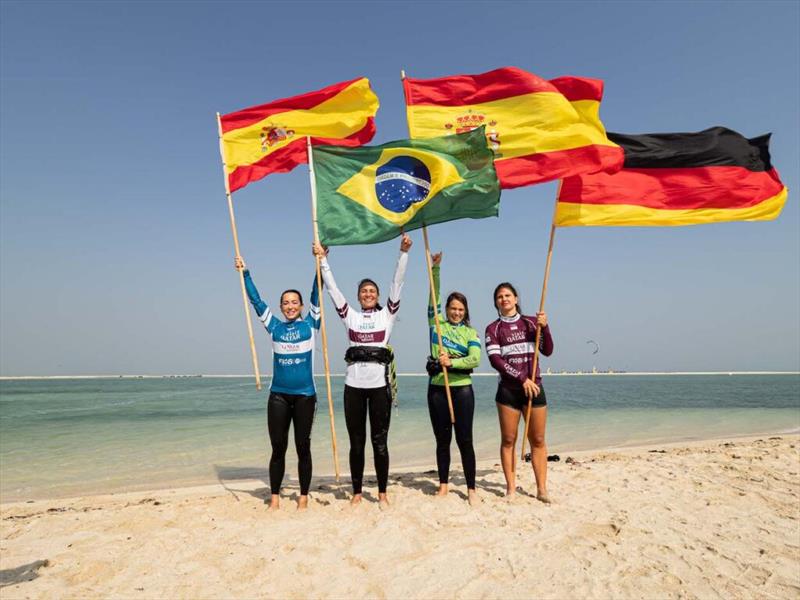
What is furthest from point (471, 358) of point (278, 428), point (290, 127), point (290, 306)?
point (290, 127)

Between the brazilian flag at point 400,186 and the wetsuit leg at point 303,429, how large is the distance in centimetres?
196

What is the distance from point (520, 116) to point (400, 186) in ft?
6.30

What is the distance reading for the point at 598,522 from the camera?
4375 millimetres

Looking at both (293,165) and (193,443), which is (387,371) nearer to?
(293,165)

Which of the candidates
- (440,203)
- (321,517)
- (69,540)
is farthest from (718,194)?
(69,540)

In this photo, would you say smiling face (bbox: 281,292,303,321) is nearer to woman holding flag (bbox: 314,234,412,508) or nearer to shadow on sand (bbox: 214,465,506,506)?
woman holding flag (bbox: 314,234,412,508)

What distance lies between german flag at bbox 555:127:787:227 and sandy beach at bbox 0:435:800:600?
3.46m

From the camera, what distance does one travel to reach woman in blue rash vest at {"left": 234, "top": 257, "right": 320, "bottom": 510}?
487cm

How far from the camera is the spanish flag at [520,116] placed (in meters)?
5.79

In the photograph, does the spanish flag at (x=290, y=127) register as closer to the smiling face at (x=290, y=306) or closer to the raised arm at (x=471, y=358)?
the smiling face at (x=290, y=306)

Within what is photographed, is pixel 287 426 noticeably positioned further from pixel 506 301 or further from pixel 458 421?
pixel 506 301

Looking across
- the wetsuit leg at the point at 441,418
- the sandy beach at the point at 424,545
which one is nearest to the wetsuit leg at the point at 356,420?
the sandy beach at the point at 424,545

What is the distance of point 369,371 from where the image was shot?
4.75 m

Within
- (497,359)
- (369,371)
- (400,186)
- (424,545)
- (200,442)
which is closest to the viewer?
(424,545)
